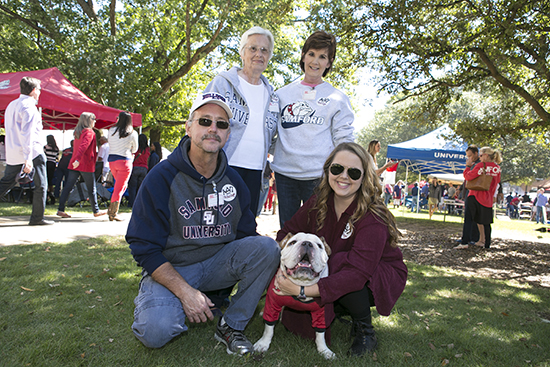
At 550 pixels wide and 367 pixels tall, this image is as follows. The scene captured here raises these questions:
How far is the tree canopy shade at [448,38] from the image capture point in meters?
6.60

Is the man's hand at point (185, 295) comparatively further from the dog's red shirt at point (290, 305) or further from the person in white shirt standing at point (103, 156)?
the person in white shirt standing at point (103, 156)

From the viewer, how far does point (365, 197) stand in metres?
2.76

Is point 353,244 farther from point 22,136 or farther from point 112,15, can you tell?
point 112,15

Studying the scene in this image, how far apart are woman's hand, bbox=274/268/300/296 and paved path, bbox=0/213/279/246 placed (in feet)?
13.8

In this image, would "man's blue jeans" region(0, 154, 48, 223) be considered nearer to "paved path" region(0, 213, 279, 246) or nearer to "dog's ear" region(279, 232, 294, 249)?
"paved path" region(0, 213, 279, 246)

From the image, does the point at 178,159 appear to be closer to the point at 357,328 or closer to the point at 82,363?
the point at 82,363

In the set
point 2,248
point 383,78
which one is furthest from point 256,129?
point 383,78

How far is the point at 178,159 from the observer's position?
2.56 meters

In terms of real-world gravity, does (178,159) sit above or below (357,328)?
above

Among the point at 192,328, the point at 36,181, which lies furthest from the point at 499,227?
the point at 36,181

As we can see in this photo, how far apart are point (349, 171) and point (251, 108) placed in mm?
1137

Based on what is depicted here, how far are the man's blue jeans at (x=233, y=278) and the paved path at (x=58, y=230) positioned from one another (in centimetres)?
369

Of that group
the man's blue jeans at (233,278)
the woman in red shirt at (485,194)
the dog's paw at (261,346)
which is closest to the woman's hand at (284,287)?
the man's blue jeans at (233,278)

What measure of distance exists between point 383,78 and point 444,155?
22.2 ft
